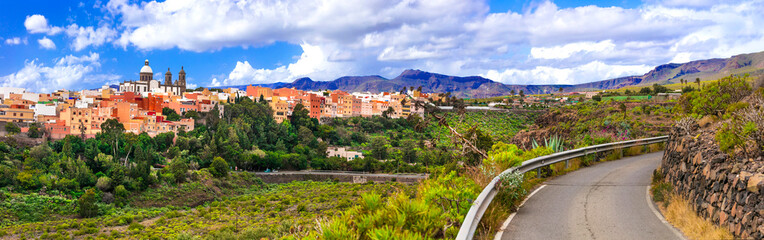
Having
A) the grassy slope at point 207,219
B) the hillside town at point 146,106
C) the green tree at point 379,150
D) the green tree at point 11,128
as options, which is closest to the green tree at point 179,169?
the grassy slope at point 207,219

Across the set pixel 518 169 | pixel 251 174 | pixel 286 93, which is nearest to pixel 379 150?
pixel 251 174

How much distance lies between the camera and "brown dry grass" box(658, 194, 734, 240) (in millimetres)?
4762

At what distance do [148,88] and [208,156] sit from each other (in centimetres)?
4348

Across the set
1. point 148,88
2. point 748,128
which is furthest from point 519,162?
point 148,88

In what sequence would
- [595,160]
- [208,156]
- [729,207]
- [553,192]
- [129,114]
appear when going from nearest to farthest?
[729,207]
[553,192]
[595,160]
[208,156]
[129,114]

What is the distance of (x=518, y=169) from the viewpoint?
313 inches

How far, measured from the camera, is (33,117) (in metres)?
61.5

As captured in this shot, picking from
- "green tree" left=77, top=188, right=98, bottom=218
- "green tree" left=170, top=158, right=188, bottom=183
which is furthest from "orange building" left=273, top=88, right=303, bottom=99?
"green tree" left=77, top=188, right=98, bottom=218

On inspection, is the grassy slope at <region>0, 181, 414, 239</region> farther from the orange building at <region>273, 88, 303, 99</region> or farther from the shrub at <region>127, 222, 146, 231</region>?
the orange building at <region>273, 88, 303, 99</region>

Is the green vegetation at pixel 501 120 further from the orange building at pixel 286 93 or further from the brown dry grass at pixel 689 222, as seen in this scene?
the brown dry grass at pixel 689 222

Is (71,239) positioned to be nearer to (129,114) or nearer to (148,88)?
(129,114)

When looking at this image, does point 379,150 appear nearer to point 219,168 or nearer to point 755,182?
point 219,168

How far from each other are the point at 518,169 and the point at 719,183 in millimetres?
2940

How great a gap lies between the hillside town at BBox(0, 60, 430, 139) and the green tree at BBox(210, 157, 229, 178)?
1218 cm
